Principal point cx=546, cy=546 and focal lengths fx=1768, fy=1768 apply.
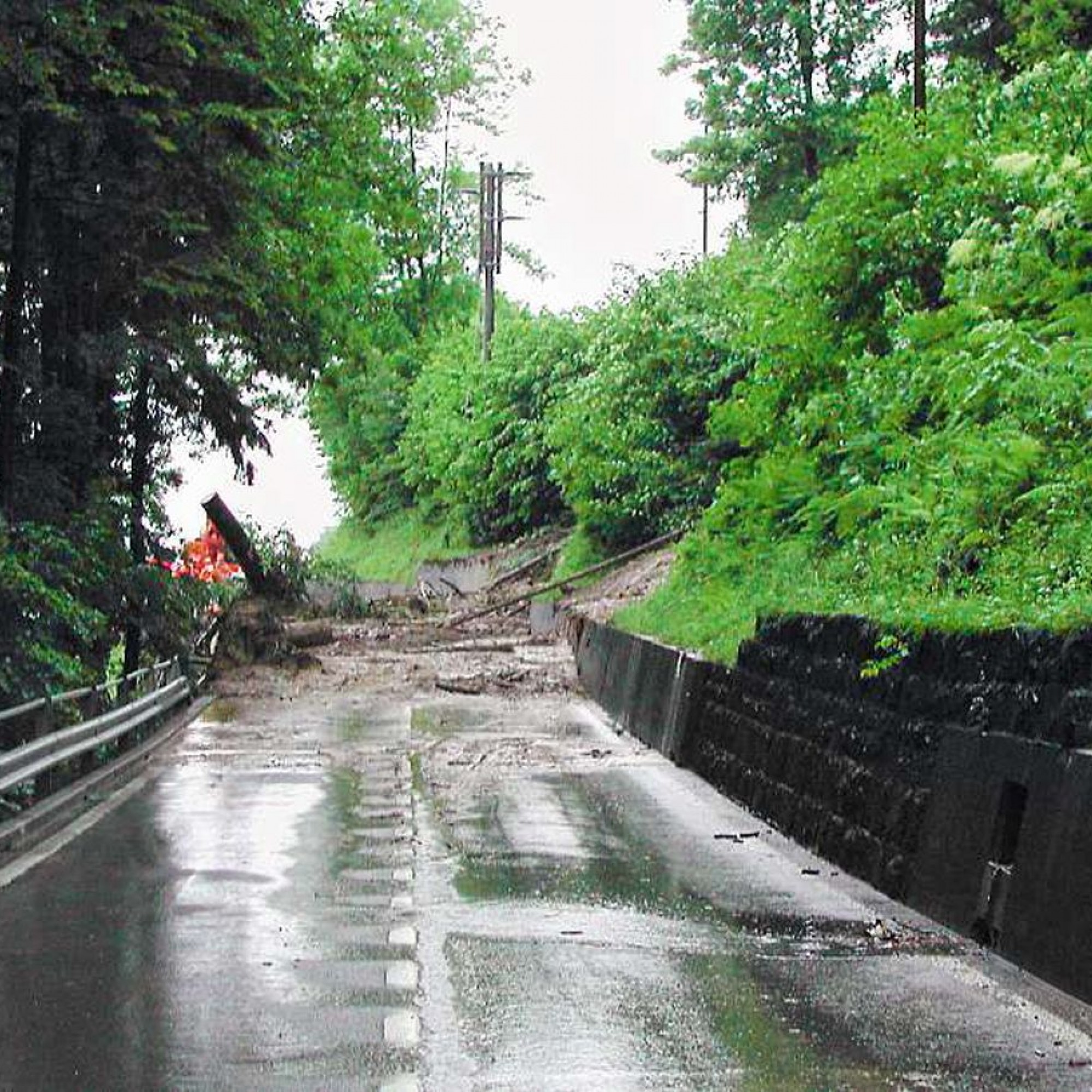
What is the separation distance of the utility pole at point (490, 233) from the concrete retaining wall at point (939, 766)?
4480 centimetres

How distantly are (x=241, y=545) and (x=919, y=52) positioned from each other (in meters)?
17.3

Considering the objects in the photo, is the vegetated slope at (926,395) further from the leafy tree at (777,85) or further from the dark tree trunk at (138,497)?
the leafy tree at (777,85)

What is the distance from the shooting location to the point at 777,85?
52.2 m

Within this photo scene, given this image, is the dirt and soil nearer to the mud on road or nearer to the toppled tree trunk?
the toppled tree trunk

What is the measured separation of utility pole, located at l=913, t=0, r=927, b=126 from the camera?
27.0 metres

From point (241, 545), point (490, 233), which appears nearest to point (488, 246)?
point (490, 233)

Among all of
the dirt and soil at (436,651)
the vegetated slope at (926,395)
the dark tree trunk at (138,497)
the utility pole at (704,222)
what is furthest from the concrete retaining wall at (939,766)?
the utility pole at (704,222)

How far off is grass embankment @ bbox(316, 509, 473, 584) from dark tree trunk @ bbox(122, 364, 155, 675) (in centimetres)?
3032

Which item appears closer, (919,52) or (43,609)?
(43,609)

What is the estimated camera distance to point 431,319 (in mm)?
79750

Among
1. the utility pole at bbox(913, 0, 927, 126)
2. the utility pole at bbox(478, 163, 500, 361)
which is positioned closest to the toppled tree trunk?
the utility pole at bbox(913, 0, 927, 126)

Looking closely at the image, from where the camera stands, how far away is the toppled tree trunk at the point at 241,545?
120 ft

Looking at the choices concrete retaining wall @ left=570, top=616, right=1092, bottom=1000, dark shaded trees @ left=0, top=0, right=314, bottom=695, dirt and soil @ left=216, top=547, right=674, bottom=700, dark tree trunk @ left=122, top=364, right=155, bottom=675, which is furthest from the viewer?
dirt and soil @ left=216, top=547, right=674, bottom=700

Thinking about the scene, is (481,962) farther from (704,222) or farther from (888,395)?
(704,222)
